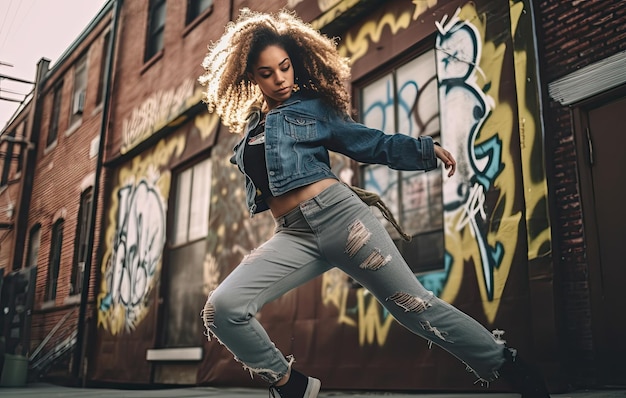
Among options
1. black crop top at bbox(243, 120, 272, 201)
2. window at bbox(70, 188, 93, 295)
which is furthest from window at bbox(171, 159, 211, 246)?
black crop top at bbox(243, 120, 272, 201)

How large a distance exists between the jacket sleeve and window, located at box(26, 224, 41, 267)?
1438cm

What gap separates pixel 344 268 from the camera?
262cm

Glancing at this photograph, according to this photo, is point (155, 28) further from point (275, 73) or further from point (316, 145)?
point (316, 145)

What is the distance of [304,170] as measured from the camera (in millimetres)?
2654

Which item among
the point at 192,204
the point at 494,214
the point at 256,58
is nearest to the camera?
the point at 256,58

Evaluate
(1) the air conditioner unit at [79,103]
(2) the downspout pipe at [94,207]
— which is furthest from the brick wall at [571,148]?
(1) the air conditioner unit at [79,103]

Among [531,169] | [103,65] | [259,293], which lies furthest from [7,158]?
[259,293]

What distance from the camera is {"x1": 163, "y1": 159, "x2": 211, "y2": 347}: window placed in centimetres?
915

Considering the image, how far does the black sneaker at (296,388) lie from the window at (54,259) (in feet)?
40.3

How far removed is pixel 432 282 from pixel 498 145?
1.34 metres

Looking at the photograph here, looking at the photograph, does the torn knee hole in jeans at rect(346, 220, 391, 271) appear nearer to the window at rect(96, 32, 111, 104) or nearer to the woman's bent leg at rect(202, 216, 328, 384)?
the woman's bent leg at rect(202, 216, 328, 384)

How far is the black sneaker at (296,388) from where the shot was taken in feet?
8.49

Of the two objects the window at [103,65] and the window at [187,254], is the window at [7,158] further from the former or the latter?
the window at [187,254]

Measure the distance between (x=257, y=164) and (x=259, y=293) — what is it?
1.99 feet
